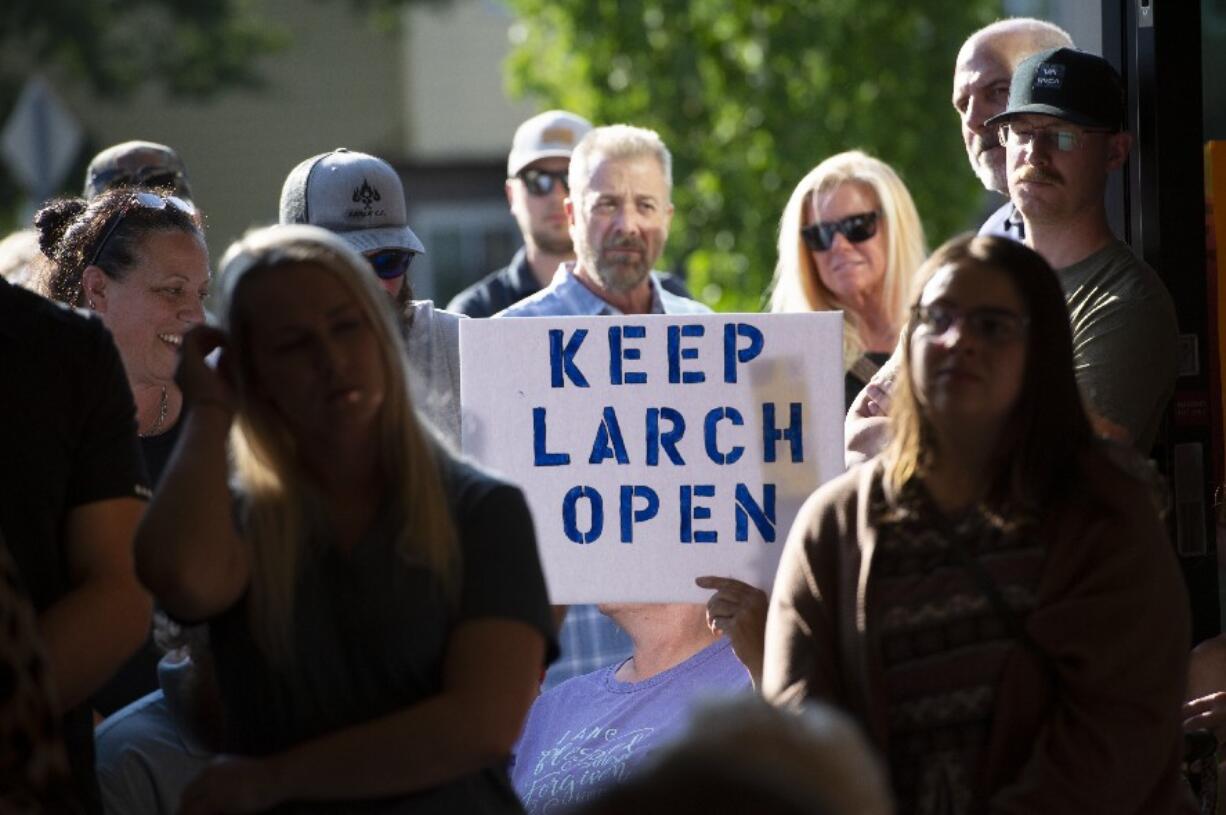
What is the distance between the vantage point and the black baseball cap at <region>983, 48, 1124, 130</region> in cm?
475

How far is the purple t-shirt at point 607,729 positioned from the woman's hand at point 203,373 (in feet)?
6.03

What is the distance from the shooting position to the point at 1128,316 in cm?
454

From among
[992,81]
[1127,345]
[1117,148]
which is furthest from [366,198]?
[1127,345]

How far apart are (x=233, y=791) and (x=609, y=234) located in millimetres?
3804

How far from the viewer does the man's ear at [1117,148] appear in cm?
484

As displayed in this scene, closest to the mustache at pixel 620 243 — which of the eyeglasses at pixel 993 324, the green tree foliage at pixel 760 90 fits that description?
the eyeglasses at pixel 993 324

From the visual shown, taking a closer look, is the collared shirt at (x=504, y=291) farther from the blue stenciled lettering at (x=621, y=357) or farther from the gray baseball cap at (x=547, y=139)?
the blue stenciled lettering at (x=621, y=357)

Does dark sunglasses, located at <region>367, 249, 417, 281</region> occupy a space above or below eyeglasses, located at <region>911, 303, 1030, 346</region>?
above

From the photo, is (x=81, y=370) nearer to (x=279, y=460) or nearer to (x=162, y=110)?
(x=279, y=460)

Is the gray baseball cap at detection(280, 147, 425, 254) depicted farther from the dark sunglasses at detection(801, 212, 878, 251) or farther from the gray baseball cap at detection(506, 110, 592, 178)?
the gray baseball cap at detection(506, 110, 592, 178)

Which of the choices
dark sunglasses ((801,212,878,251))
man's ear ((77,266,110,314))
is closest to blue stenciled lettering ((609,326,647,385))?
man's ear ((77,266,110,314))

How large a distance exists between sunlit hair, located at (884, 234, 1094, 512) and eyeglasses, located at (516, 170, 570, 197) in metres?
4.36

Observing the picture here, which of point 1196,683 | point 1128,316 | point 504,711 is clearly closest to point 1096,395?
point 1128,316

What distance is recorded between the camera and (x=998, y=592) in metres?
3.60
